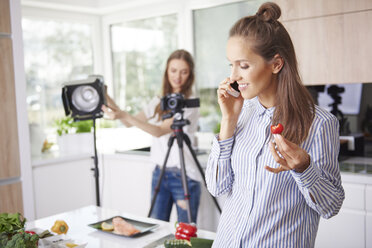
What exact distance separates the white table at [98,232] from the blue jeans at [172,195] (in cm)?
53

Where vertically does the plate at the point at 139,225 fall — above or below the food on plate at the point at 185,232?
below

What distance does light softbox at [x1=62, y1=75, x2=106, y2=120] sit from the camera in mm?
2375

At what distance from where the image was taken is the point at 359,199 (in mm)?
2432

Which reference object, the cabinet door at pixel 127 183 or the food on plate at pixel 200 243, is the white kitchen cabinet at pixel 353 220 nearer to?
the food on plate at pixel 200 243

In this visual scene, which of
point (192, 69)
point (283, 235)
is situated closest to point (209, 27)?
point (192, 69)

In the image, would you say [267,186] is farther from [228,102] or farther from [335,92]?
[335,92]

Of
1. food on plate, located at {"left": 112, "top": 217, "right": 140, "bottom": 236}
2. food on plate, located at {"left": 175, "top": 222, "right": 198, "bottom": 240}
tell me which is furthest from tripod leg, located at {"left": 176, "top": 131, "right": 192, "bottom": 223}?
food on plate, located at {"left": 175, "top": 222, "right": 198, "bottom": 240}

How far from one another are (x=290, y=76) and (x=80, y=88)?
4.93 feet

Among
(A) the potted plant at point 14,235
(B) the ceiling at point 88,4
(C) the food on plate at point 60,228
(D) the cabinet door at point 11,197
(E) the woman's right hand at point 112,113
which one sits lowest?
(D) the cabinet door at point 11,197

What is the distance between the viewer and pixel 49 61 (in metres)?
3.86

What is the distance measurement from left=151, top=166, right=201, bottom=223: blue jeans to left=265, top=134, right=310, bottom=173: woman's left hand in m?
1.61

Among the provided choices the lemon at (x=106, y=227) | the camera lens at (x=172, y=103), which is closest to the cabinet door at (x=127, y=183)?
the camera lens at (x=172, y=103)

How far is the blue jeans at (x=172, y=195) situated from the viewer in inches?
102

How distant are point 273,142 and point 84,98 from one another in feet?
5.02
